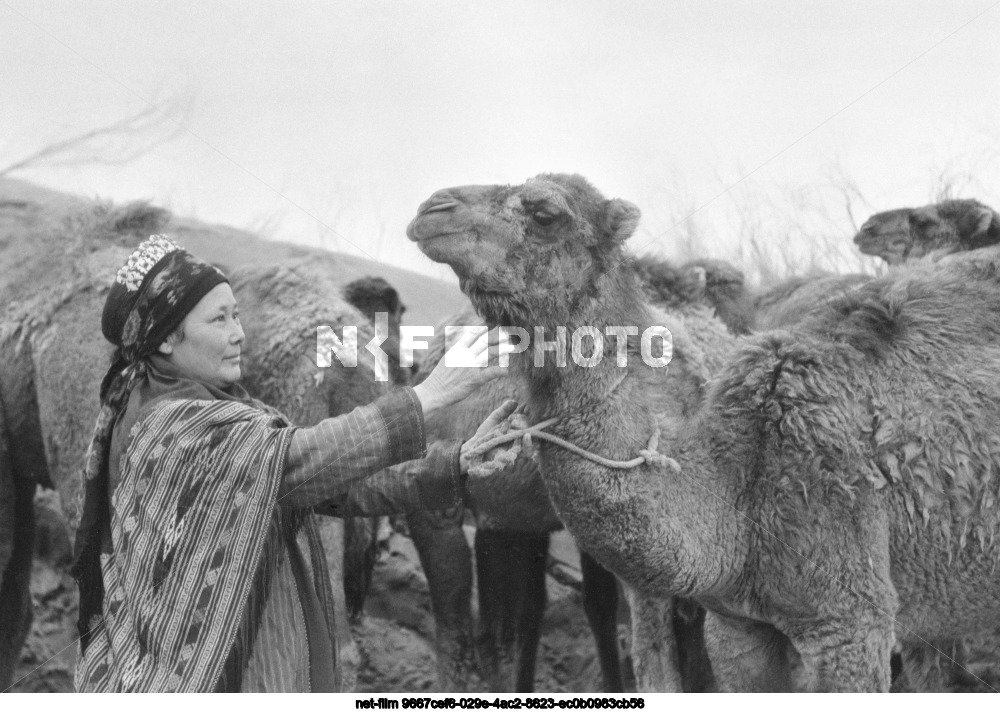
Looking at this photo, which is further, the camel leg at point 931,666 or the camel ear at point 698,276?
the camel ear at point 698,276

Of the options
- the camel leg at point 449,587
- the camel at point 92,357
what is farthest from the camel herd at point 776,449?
the camel at point 92,357

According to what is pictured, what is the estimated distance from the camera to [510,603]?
5.32m

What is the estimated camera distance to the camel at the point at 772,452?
131 inches

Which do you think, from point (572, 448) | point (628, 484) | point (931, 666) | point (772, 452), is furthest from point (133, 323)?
point (931, 666)

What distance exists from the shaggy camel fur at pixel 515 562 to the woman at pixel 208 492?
1816 mm

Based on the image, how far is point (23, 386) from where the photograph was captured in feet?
16.6

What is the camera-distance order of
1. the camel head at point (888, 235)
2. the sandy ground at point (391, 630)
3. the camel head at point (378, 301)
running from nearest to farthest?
1. the camel head at point (888, 235)
2. the camel head at point (378, 301)
3. the sandy ground at point (391, 630)

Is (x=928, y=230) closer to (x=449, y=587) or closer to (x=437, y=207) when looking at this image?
(x=437, y=207)

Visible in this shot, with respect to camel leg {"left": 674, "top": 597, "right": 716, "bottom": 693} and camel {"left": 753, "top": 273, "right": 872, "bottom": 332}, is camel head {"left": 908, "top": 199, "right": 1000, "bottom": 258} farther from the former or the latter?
camel leg {"left": 674, "top": 597, "right": 716, "bottom": 693}

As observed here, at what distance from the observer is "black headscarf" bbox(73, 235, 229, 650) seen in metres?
3.20

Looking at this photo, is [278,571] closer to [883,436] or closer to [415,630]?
[883,436]

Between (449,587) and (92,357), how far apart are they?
1840mm

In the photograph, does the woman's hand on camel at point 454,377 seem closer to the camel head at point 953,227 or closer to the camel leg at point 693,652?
the camel leg at point 693,652
